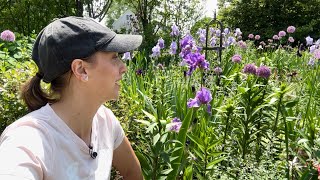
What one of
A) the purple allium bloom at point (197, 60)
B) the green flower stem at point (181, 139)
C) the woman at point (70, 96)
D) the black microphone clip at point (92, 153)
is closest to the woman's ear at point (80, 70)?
the woman at point (70, 96)

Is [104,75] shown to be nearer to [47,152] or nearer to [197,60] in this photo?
[47,152]

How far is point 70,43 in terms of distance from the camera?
1426 mm

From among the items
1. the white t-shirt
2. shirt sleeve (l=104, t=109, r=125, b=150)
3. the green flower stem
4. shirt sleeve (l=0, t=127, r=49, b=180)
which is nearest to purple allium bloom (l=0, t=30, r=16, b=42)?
the green flower stem

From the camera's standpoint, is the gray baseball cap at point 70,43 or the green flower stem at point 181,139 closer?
the gray baseball cap at point 70,43

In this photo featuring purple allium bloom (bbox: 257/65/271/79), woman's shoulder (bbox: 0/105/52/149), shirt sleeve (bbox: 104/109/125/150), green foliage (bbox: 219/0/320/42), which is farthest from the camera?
green foliage (bbox: 219/0/320/42)

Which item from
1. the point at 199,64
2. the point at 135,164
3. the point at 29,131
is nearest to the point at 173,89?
the point at 199,64

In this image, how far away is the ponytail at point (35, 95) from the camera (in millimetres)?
1607

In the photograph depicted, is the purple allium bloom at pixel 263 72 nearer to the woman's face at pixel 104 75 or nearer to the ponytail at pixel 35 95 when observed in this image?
the woman's face at pixel 104 75

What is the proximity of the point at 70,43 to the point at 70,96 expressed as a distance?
206 millimetres

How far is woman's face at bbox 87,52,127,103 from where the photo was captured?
4.85 feet

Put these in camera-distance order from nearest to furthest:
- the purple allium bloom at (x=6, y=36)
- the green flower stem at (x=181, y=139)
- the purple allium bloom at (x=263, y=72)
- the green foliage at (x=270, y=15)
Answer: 1. the green flower stem at (x=181, y=139)
2. the purple allium bloom at (x=263, y=72)
3. the purple allium bloom at (x=6, y=36)
4. the green foliage at (x=270, y=15)

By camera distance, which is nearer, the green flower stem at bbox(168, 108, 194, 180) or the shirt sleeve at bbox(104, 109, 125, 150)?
the shirt sleeve at bbox(104, 109, 125, 150)

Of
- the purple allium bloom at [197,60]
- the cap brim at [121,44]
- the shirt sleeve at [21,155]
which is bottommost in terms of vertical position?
the shirt sleeve at [21,155]

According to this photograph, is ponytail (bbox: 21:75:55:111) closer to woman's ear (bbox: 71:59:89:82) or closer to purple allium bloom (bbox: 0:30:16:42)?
woman's ear (bbox: 71:59:89:82)
